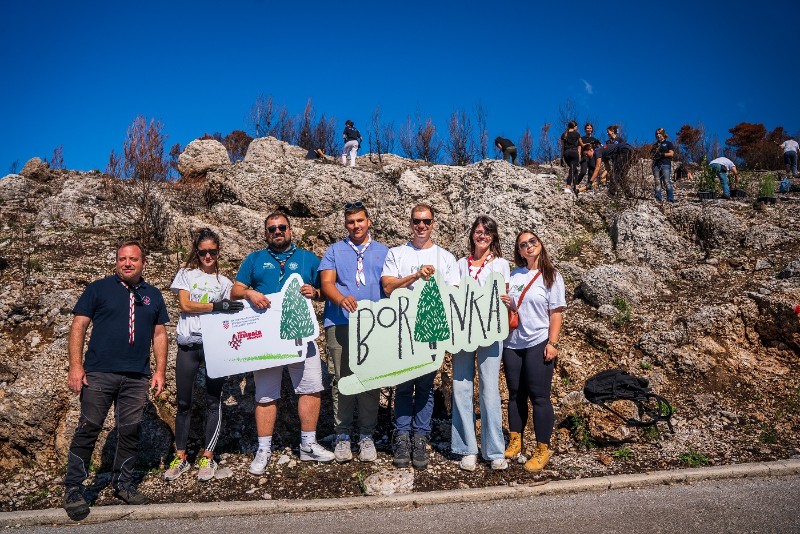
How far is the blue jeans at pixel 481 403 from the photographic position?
4.42m

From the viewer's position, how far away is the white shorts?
451 centimetres

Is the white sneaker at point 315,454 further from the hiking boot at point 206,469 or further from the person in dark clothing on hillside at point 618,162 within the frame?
the person in dark clothing on hillside at point 618,162

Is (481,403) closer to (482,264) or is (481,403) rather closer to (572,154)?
(482,264)

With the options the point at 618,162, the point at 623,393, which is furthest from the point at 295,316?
the point at 618,162

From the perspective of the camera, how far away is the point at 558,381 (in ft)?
20.2

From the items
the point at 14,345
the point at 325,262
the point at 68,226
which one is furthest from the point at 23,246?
the point at 325,262

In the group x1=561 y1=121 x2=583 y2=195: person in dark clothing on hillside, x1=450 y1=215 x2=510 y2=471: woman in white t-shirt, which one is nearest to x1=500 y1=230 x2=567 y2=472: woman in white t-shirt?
x1=450 y1=215 x2=510 y2=471: woman in white t-shirt

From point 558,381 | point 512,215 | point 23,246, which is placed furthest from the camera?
point 512,215

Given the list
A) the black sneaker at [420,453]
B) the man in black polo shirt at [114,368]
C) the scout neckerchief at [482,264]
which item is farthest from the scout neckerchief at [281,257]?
Answer: the black sneaker at [420,453]

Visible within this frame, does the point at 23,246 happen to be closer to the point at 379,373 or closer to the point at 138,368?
the point at 138,368

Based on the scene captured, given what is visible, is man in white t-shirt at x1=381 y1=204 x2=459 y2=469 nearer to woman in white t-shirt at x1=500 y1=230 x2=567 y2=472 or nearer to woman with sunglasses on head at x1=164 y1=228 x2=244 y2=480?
woman in white t-shirt at x1=500 y1=230 x2=567 y2=472

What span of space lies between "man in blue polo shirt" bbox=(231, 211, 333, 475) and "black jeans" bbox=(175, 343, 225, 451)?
0.38 m

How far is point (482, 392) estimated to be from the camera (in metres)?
4.46

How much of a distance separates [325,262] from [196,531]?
2.38 metres
